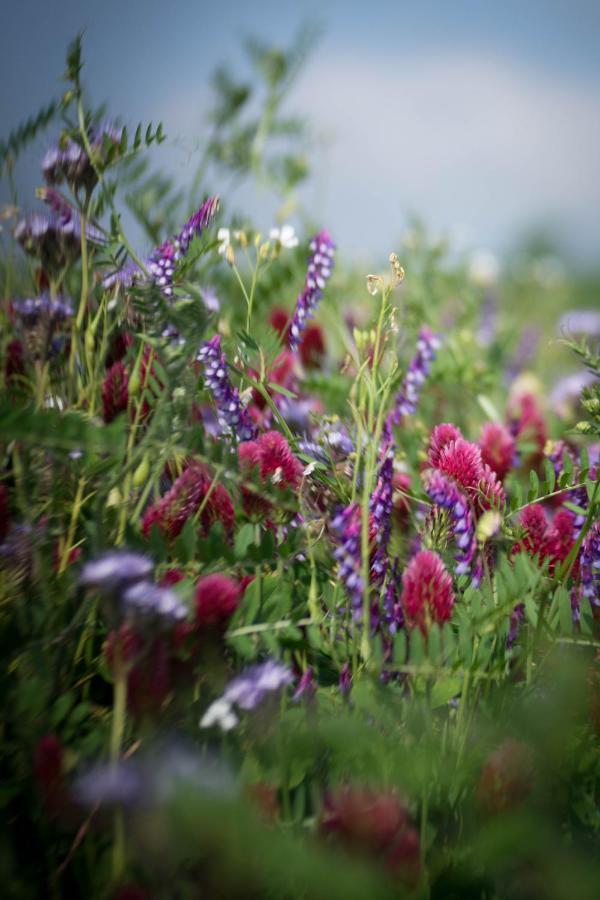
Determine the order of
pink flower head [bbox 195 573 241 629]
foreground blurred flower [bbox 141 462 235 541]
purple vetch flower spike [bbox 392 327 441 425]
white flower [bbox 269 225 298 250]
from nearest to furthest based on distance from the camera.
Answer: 1. pink flower head [bbox 195 573 241 629]
2. foreground blurred flower [bbox 141 462 235 541]
3. white flower [bbox 269 225 298 250]
4. purple vetch flower spike [bbox 392 327 441 425]

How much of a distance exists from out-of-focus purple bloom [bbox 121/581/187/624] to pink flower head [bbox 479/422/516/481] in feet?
1.68

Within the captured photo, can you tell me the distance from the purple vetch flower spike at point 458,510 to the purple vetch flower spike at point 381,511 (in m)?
0.04

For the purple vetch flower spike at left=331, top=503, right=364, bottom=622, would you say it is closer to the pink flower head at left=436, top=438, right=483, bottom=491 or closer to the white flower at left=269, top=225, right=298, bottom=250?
the pink flower head at left=436, top=438, right=483, bottom=491

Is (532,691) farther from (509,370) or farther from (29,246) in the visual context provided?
(509,370)

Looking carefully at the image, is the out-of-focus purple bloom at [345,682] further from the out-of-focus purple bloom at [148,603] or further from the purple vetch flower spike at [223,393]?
the purple vetch flower spike at [223,393]

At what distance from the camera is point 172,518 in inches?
28.5

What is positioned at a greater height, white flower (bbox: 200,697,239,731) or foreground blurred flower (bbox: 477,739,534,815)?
white flower (bbox: 200,697,239,731)

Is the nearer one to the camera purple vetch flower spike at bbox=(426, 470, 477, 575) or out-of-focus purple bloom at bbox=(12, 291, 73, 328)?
purple vetch flower spike at bbox=(426, 470, 477, 575)

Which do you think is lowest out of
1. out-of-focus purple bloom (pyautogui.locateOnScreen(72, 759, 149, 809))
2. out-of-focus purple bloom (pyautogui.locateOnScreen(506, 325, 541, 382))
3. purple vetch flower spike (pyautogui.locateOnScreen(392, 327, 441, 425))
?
out-of-focus purple bloom (pyautogui.locateOnScreen(72, 759, 149, 809))

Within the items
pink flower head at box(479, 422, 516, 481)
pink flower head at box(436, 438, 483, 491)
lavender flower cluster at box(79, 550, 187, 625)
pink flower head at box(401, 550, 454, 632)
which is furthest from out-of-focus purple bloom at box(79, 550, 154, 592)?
pink flower head at box(479, 422, 516, 481)

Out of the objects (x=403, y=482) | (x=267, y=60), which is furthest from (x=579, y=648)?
(x=267, y=60)

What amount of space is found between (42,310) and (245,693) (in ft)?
1.65

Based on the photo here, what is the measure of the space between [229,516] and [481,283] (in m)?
1.79

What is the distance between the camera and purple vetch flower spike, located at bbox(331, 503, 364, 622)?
64 cm
